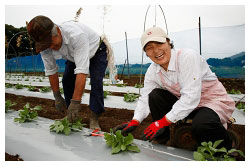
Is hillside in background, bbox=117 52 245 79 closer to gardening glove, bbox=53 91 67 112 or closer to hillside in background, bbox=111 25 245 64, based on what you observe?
hillside in background, bbox=111 25 245 64

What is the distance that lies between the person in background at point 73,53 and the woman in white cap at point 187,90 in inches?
21.7

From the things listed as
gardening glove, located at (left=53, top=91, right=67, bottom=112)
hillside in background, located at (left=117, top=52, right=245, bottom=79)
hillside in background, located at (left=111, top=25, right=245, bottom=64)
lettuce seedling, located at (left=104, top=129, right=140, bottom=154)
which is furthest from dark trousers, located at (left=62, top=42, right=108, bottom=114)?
hillside in background, located at (left=117, top=52, right=245, bottom=79)

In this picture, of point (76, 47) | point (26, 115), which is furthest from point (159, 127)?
Answer: point (26, 115)

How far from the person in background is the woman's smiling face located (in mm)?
634

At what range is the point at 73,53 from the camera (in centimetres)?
212

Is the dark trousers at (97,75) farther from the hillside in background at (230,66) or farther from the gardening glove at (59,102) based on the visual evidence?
the hillside in background at (230,66)

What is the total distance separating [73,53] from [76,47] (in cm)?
13

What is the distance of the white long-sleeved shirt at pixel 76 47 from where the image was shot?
6.47ft

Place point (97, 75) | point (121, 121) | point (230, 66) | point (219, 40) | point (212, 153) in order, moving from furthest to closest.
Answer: point (230, 66), point (219, 40), point (121, 121), point (97, 75), point (212, 153)

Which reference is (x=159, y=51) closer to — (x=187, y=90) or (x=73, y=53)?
(x=187, y=90)

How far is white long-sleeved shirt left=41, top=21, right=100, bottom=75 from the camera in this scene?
197 centimetres

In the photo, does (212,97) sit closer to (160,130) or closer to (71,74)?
(160,130)

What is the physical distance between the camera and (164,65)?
175cm

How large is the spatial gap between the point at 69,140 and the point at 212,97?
1.29 metres
